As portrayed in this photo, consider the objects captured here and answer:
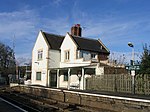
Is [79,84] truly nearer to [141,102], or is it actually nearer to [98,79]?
[98,79]

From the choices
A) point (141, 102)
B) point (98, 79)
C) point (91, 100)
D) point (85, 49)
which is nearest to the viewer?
point (141, 102)

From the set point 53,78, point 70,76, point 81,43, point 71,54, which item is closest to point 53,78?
point 53,78

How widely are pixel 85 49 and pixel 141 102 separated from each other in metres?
25.1

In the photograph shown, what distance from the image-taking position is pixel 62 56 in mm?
43469

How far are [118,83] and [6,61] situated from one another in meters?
59.5

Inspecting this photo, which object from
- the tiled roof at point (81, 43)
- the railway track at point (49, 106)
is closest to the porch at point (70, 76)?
the tiled roof at point (81, 43)

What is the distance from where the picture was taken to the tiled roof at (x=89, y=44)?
41.2m

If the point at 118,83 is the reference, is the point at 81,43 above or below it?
above

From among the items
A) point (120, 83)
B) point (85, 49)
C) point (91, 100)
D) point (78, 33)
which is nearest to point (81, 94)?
point (91, 100)

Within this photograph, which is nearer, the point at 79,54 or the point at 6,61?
the point at 79,54

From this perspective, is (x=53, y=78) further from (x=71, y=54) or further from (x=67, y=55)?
(x=71, y=54)

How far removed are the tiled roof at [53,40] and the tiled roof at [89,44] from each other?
4.21 meters

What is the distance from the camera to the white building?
39666 mm

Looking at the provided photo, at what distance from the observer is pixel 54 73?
147 feet
